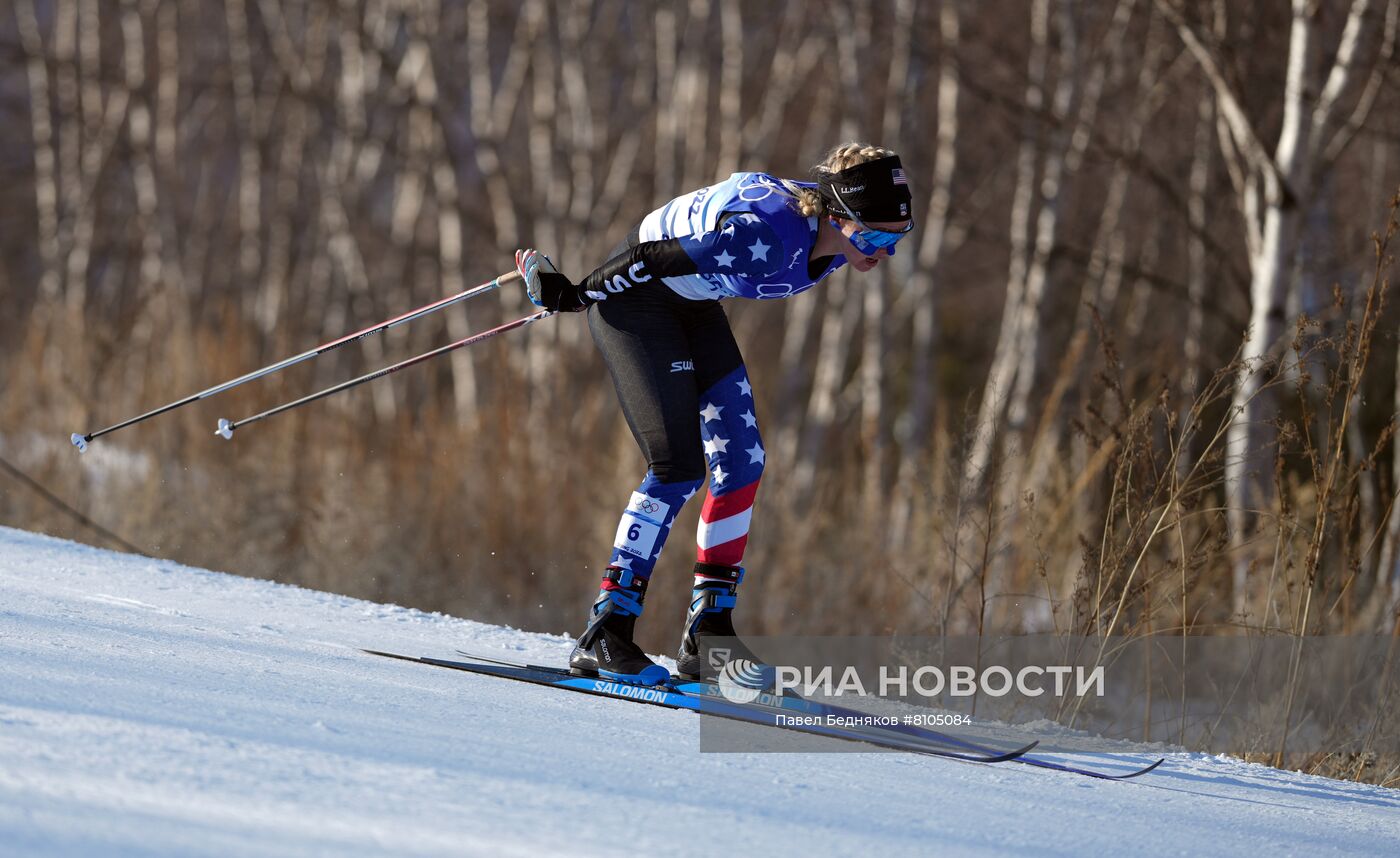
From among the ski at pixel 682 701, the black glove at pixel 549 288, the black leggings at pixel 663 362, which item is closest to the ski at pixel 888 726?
the ski at pixel 682 701

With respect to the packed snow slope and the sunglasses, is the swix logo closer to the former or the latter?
the sunglasses

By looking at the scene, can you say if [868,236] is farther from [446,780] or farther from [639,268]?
[446,780]

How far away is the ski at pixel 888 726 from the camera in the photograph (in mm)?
3568

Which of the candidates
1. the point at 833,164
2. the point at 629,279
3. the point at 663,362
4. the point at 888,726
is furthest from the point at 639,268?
the point at 888,726

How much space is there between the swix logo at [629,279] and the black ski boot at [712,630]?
0.80m

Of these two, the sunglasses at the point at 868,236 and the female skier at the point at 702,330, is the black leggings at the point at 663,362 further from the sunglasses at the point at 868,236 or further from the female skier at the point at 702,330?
the sunglasses at the point at 868,236

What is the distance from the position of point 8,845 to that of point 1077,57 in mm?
8073

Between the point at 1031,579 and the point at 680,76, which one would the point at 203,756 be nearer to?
the point at 1031,579

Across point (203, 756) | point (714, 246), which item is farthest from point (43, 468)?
point (203, 756)

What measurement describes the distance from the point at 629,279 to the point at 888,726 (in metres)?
1.33

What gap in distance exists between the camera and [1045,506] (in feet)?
21.4

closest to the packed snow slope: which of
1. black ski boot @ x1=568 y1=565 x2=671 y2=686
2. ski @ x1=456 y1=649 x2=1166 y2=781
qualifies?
ski @ x1=456 y1=649 x2=1166 y2=781

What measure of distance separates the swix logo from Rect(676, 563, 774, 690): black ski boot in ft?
2.64

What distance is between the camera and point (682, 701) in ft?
12.4
